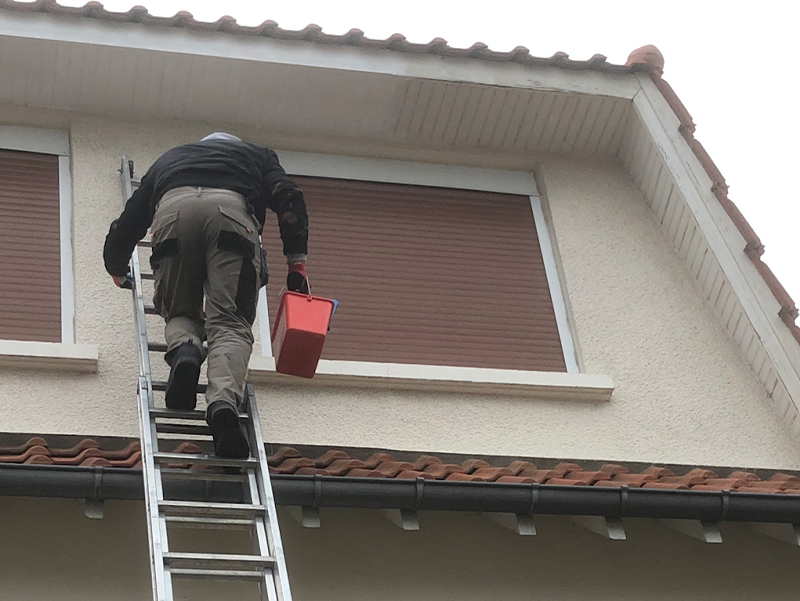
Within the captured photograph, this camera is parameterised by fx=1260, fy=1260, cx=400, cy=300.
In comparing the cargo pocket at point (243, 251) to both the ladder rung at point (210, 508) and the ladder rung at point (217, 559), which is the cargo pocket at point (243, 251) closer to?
the ladder rung at point (210, 508)

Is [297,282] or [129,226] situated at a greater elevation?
[129,226]

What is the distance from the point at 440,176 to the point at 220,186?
2.41 meters

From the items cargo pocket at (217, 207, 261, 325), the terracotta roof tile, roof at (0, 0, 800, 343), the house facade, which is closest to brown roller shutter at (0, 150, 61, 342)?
the house facade

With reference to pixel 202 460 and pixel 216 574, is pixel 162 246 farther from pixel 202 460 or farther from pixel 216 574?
pixel 216 574

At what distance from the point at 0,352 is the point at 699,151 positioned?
13.6 feet

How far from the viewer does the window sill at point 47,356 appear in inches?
244

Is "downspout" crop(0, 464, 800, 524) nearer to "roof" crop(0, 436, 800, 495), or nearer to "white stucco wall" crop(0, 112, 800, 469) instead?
"roof" crop(0, 436, 800, 495)

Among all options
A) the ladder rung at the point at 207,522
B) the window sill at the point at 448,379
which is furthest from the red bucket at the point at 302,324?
the ladder rung at the point at 207,522

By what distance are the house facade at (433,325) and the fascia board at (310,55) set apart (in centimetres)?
2

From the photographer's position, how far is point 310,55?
7574 millimetres

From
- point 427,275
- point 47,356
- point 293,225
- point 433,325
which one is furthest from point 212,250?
point 427,275

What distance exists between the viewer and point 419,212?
25.5 feet

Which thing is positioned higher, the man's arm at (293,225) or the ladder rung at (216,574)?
the man's arm at (293,225)

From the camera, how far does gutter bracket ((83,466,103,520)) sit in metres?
5.01
